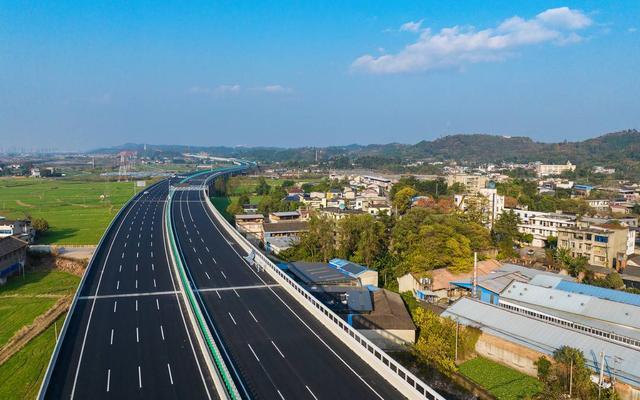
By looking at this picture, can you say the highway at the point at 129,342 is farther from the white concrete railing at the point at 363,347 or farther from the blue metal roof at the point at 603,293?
the blue metal roof at the point at 603,293

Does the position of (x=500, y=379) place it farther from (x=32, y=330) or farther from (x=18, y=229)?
(x=18, y=229)

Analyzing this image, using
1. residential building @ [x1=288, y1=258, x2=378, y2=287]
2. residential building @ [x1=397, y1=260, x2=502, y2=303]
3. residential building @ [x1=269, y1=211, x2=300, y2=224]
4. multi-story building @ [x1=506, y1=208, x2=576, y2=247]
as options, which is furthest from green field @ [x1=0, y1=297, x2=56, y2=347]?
multi-story building @ [x1=506, y1=208, x2=576, y2=247]

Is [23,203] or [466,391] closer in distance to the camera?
[466,391]

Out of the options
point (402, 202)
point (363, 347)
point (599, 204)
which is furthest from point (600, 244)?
point (599, 204)

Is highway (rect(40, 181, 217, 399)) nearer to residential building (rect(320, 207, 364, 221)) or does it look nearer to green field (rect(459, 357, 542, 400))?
green field (rect(459, 357, 542, 400))

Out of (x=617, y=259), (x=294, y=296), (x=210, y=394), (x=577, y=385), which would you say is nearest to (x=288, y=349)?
(x=210, y=394)

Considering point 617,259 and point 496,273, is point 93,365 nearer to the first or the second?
point 496,273

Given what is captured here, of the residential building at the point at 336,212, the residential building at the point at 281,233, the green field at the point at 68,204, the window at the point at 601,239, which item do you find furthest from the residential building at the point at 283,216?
the window at the point at 601,239
